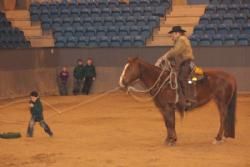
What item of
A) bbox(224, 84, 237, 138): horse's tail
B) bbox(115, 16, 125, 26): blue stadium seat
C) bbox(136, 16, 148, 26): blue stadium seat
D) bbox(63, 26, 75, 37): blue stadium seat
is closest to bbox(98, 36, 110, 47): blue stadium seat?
bbox(115, 16, 125, 26): blue stadium seat

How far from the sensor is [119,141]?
464 inches

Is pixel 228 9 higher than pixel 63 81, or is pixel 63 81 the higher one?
pixel 228 9

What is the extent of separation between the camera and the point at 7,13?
28562 millimetres

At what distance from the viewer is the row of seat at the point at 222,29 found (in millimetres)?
25281

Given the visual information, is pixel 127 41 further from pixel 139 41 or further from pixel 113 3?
pixel 113 3

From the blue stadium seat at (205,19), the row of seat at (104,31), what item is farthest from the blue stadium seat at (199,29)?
the row of seat at (104,31)

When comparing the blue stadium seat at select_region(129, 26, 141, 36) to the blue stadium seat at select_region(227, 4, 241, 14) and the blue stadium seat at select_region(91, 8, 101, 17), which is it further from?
the blue stadium seat at select_region(227, 4, 241, 14)

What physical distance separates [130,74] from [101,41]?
48.8 ft

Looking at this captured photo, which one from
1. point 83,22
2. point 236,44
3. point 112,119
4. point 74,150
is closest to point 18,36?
point 83,22

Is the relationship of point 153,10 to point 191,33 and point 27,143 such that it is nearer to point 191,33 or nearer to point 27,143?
point 191,33

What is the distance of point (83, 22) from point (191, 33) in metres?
5.09

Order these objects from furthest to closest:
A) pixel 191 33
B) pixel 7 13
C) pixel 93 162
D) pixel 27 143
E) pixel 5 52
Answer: pixel 7 13 → pixel 191 33 → pixel 5 52 → pixel 27 143 → pixel 93 162

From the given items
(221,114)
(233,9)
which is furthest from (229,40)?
(221,114)

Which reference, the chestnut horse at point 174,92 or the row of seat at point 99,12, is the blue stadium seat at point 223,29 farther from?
the chestnut horse at point 174,92
